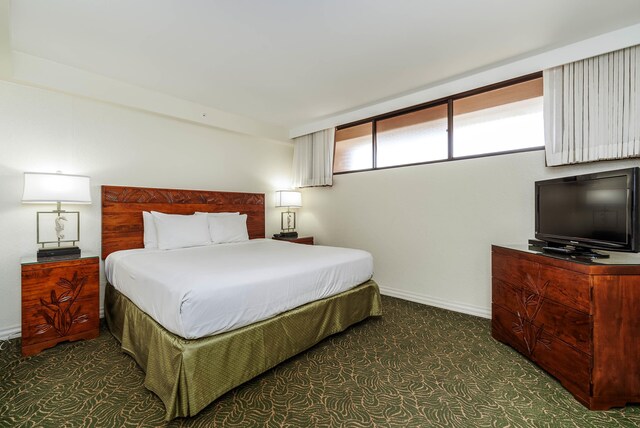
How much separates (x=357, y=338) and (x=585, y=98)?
117 inches

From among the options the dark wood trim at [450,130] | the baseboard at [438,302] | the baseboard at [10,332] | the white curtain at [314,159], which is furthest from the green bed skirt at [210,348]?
the white curtain at [314,159]

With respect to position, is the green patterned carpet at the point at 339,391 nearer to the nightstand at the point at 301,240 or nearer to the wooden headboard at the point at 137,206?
the wooden headboard at the point at 137,206

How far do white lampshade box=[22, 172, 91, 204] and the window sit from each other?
11.0 feet

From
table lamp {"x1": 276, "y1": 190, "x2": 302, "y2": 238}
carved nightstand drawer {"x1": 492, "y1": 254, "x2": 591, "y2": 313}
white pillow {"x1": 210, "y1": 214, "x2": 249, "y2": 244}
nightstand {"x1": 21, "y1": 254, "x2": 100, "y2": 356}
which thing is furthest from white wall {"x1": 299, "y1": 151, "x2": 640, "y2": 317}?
nightstand {"x1": 21, "y1": 254, "x2": 100, "y2": 356}

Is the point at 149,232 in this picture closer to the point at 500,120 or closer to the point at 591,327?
the point at 591,327

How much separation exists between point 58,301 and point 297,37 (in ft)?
10.2

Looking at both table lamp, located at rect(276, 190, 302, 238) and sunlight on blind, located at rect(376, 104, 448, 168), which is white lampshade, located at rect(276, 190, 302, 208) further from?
sunlight on blind, located at rect(376, 104, 448, 168)

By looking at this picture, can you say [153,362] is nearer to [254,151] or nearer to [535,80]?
[254,151]

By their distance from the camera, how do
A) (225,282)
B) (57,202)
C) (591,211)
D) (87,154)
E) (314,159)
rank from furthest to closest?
(314,159) < (87,154) < (57,202) < (591,211) < (225,282)

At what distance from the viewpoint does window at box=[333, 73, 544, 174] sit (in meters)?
2.89

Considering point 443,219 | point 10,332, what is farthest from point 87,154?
point 443,219

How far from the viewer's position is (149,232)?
129 inches

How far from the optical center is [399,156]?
3.88 meters

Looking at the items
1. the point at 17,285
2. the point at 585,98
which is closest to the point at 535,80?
the point at 585,98
